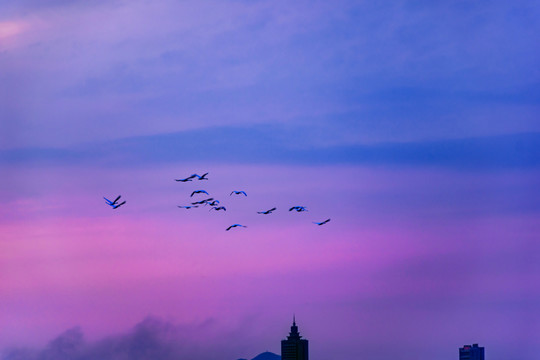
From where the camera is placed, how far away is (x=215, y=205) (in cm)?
18112

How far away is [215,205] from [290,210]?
15796 millimetres

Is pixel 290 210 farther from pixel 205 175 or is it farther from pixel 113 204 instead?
pixel 113 204

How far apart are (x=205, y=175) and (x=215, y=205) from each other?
29.9ft

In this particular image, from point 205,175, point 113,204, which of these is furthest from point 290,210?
point 113,204

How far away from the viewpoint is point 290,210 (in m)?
169

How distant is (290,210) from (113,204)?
23.9 m

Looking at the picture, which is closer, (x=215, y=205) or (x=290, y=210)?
(x=290, y=210)

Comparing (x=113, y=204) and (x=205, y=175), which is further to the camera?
(x=205, y=175)

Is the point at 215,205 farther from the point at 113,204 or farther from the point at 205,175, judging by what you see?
the point at 113,204

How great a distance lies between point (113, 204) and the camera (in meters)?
162

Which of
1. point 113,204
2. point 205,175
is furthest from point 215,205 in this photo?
point 113,204

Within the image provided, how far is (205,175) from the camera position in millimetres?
173125
